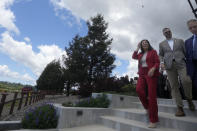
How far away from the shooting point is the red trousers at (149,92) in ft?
9.89

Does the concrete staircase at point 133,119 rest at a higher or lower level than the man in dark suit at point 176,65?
lower

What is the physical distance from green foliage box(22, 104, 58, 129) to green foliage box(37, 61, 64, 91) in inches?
839

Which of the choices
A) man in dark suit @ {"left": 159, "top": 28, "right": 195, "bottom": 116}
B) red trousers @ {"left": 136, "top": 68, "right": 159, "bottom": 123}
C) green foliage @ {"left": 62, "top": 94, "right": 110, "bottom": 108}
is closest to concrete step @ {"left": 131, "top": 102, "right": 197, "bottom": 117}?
man in dark suit @ {"left": 159, "top": 28, "right": 195, "bottom": 116}

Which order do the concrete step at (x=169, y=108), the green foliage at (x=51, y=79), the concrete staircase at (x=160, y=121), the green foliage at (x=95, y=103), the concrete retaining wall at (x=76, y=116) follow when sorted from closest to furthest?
1. the concrete staircase at (x=160, y=121)
2. the concrete step at (x=169, y=108)
3. the concrete retaining wall at (x=76, y=116)
4. the green foliage at (x=95, y=103)
5. the green foliage at (x=51, y=79)

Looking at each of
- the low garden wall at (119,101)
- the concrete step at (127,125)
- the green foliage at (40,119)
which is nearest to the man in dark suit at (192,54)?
the concrete step at (127,125)

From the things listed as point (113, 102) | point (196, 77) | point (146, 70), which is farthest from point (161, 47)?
point (113, 102)

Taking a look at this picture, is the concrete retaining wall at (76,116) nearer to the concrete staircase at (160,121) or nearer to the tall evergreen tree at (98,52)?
the concrete staircase at (160,121)

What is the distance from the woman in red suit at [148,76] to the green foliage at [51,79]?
22210mm

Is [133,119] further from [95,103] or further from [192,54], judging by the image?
[192,54]

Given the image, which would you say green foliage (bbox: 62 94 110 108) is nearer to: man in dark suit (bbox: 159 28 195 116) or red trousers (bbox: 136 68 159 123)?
red trousers (bbox: 136 68 159 123)

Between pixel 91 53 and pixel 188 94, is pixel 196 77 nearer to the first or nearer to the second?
pixel 188 94

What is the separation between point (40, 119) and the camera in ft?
12.0

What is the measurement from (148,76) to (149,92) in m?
0.31

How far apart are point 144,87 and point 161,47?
39.4 inches
